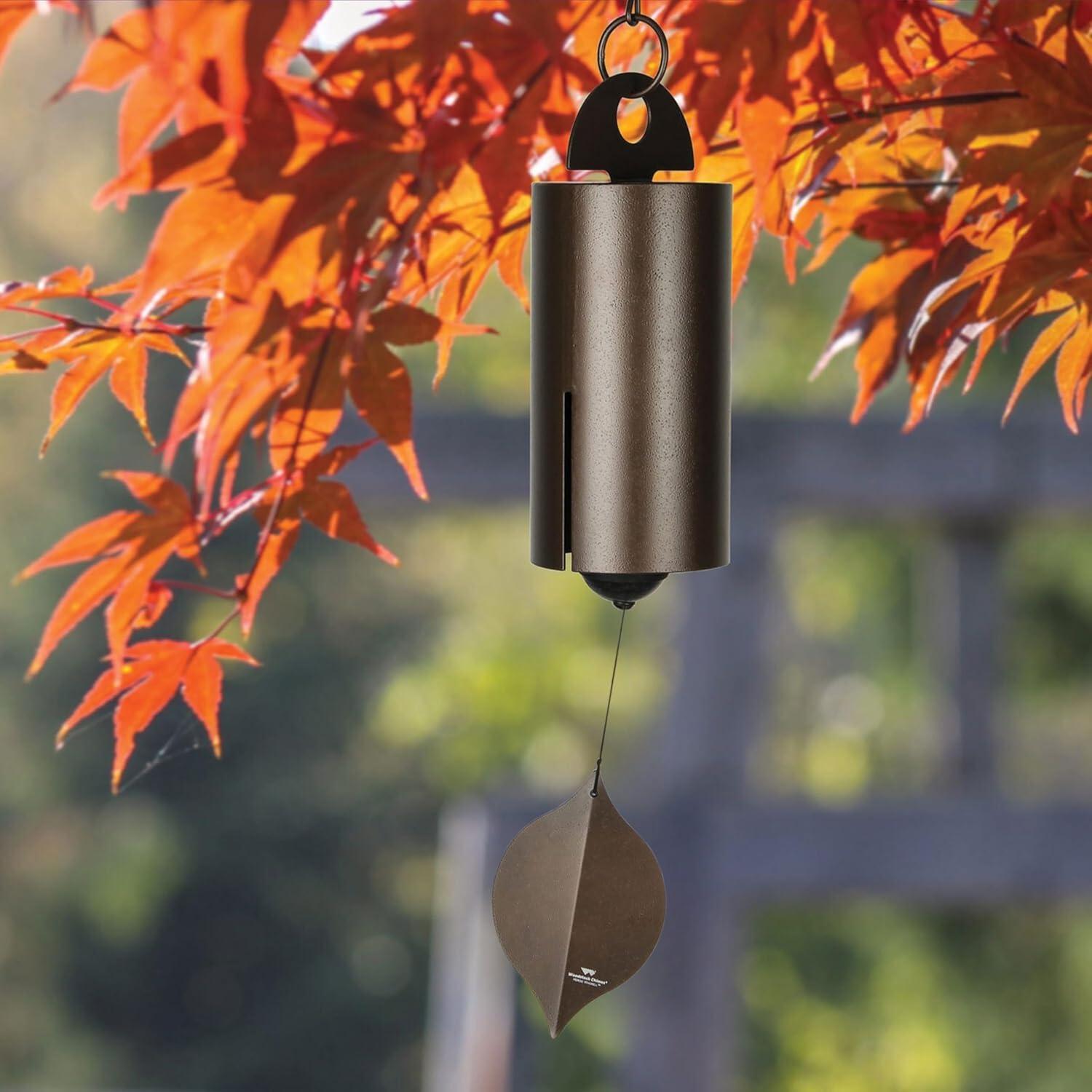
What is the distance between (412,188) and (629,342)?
12 cm

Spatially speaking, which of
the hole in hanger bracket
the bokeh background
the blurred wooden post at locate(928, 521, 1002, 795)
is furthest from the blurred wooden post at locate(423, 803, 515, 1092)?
the bokeh background

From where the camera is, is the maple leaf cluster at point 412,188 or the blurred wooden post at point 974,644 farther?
the blurred wooden post at point 974,644

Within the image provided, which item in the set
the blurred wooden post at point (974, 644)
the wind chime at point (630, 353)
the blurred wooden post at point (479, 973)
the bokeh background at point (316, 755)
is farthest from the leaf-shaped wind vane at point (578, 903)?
the bokeh background at point (316, 755)

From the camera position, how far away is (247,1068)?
7984 millimetres

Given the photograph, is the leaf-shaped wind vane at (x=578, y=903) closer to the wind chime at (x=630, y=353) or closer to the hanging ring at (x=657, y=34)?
the wind chime at (x=630, y=353)

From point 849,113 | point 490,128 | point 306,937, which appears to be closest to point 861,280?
point 849,113

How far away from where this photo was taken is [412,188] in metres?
0.59

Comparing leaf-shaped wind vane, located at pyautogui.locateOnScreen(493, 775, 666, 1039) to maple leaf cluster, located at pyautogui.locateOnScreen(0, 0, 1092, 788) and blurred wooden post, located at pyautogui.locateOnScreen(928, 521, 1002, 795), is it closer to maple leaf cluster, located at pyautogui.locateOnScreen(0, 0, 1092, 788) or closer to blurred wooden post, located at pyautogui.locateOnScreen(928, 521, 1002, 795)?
maple leaf cluster, located at pyautogui.locateOnScreen(0, 0, 1092, 788)

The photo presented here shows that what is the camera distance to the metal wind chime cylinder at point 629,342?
0.56 metres

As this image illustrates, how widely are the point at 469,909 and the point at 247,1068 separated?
6.80 meters

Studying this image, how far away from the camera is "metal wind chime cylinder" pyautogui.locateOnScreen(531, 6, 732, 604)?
1.83 ft

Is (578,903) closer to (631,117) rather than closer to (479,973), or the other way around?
(631,117)

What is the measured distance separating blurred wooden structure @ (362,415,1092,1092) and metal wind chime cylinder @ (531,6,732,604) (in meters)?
1.21

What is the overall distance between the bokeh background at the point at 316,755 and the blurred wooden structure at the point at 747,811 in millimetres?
4414
